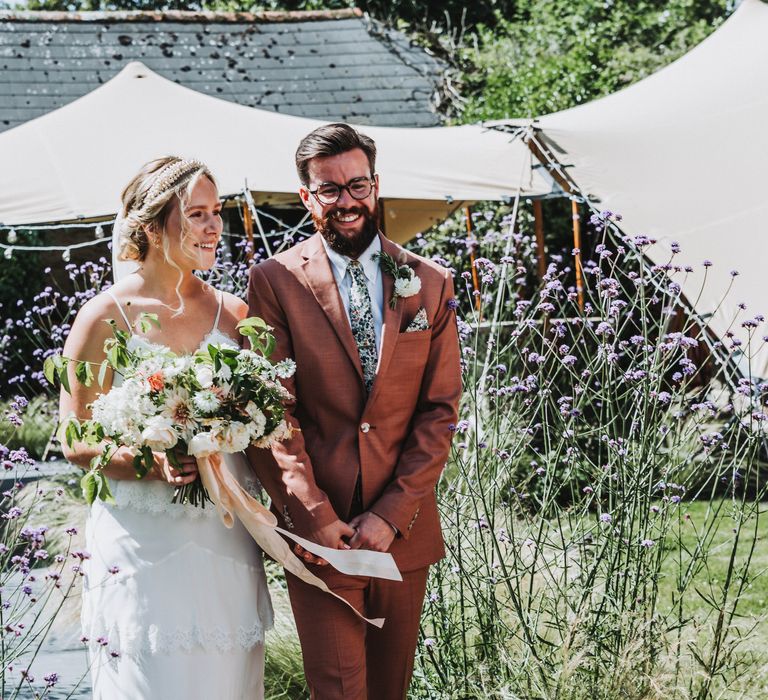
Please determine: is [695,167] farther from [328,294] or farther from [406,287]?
[328,294]

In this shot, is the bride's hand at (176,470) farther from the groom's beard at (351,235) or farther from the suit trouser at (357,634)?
the groom's beard at (351,235)

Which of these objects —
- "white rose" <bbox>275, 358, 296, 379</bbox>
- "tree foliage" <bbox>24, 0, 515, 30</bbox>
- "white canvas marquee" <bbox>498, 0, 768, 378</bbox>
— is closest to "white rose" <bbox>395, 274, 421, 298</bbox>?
"white rose" <bbox>275, 358, 296, 379</bbox>

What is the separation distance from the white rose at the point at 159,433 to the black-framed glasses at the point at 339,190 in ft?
2.56

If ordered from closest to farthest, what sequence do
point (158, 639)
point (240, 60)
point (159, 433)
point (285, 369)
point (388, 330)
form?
point (159, 433), point (285, 369), point (158, 639), point (388, 330), point (240, 60)

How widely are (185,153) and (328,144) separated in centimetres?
486

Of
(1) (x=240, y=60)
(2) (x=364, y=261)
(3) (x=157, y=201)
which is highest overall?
(3) (x=157, y=201)

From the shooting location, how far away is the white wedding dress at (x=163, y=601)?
285 cm

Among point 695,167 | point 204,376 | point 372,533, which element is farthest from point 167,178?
point 695,167

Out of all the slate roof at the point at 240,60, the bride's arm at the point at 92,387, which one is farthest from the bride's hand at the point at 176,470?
the slate roof at the point at 240,60

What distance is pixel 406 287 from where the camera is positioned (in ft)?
9.77

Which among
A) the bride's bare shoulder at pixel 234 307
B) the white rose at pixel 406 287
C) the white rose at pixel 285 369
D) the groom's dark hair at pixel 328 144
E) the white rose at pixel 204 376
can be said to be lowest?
the bride's bare shoulder at pixel 234 307

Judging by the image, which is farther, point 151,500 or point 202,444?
point 151,500

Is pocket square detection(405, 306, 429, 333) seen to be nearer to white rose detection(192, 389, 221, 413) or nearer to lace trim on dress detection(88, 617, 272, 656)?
white rose detection(192, 389, 221, 413)

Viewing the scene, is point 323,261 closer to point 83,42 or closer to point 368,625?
point 368,625
